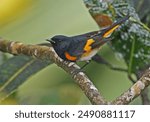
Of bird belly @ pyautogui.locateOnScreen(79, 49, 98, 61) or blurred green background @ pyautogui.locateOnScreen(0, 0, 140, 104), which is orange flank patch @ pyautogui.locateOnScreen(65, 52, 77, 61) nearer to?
bird belly @ pyautogui.locateOnScreen(79, 49, 98, 61)

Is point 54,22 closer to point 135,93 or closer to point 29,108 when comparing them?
point 29,108

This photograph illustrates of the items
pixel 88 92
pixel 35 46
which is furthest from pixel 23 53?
pixel 88 92

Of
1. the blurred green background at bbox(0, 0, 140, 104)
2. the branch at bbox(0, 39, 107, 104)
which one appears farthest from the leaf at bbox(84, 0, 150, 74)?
the branch at bbox(0, 39, 107, 104)

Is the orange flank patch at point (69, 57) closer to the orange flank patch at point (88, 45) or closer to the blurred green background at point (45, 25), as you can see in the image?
the orange flank patch at point (88, 45)

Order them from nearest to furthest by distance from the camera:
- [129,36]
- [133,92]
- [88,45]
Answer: [133,92] < [88,45] < [129,36]

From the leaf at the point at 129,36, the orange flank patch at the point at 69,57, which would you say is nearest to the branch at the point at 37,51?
the orange flank patch at the point at 69,57

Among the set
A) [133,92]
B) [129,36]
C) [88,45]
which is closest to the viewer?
[133,92]

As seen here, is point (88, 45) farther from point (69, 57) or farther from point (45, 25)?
point (45, 25)

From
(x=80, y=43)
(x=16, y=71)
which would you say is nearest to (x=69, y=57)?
(x=80, y=43)
